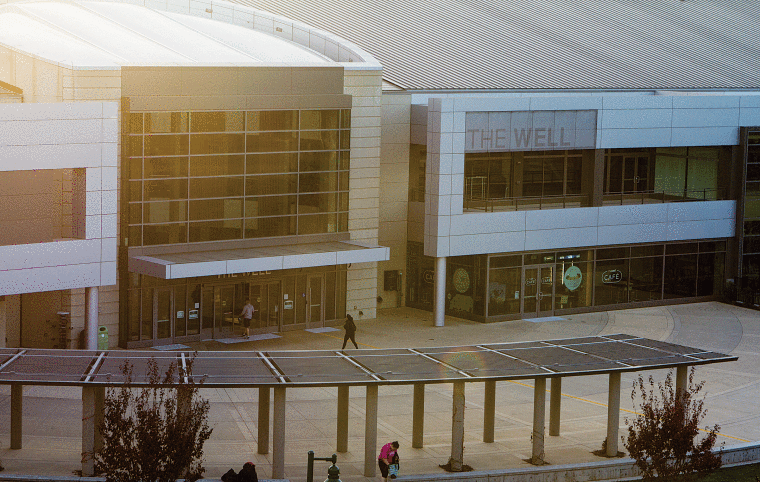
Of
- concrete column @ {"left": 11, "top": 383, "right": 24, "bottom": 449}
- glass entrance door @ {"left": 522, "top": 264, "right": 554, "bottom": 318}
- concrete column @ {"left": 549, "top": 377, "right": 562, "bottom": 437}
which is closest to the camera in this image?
concrete column @ {"left": 11, "top": 383, "right": 24, "bottom": 449}

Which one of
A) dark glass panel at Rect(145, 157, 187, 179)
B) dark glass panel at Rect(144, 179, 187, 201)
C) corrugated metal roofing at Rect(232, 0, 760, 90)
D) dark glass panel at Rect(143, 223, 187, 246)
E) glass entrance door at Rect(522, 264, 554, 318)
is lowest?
glass entrance door at Rect(522, 264, 554, 318)

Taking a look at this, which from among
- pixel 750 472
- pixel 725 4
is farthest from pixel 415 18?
pixel 750 472

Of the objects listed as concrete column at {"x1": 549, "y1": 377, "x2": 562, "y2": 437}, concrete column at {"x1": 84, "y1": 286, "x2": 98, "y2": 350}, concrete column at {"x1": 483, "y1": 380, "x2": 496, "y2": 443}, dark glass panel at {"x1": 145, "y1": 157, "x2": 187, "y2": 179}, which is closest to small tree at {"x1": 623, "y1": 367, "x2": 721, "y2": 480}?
concrete column at {"x1": 483, "y1": 380, "x2": 496, "y2": 443}

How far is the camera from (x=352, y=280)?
1779 inches

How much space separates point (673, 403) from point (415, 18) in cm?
3534

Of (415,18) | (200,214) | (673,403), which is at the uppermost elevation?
(415,18)

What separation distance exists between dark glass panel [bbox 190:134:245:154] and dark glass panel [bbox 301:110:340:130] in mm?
2781

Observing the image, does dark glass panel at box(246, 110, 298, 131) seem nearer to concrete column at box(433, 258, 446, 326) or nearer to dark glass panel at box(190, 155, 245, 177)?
dark glass panel at box(190, 155, 245, 177)

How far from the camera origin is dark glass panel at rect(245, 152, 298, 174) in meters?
41.6

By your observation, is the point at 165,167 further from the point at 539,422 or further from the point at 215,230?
the point at 539,422

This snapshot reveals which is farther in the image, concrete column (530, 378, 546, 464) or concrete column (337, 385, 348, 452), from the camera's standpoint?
concrete column (337, 385, 348, 452)

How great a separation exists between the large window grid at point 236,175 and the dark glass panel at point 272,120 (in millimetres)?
37

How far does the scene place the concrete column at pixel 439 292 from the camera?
45.0 meters

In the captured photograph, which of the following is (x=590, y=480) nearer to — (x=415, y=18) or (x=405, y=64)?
(x=405, y=64)
